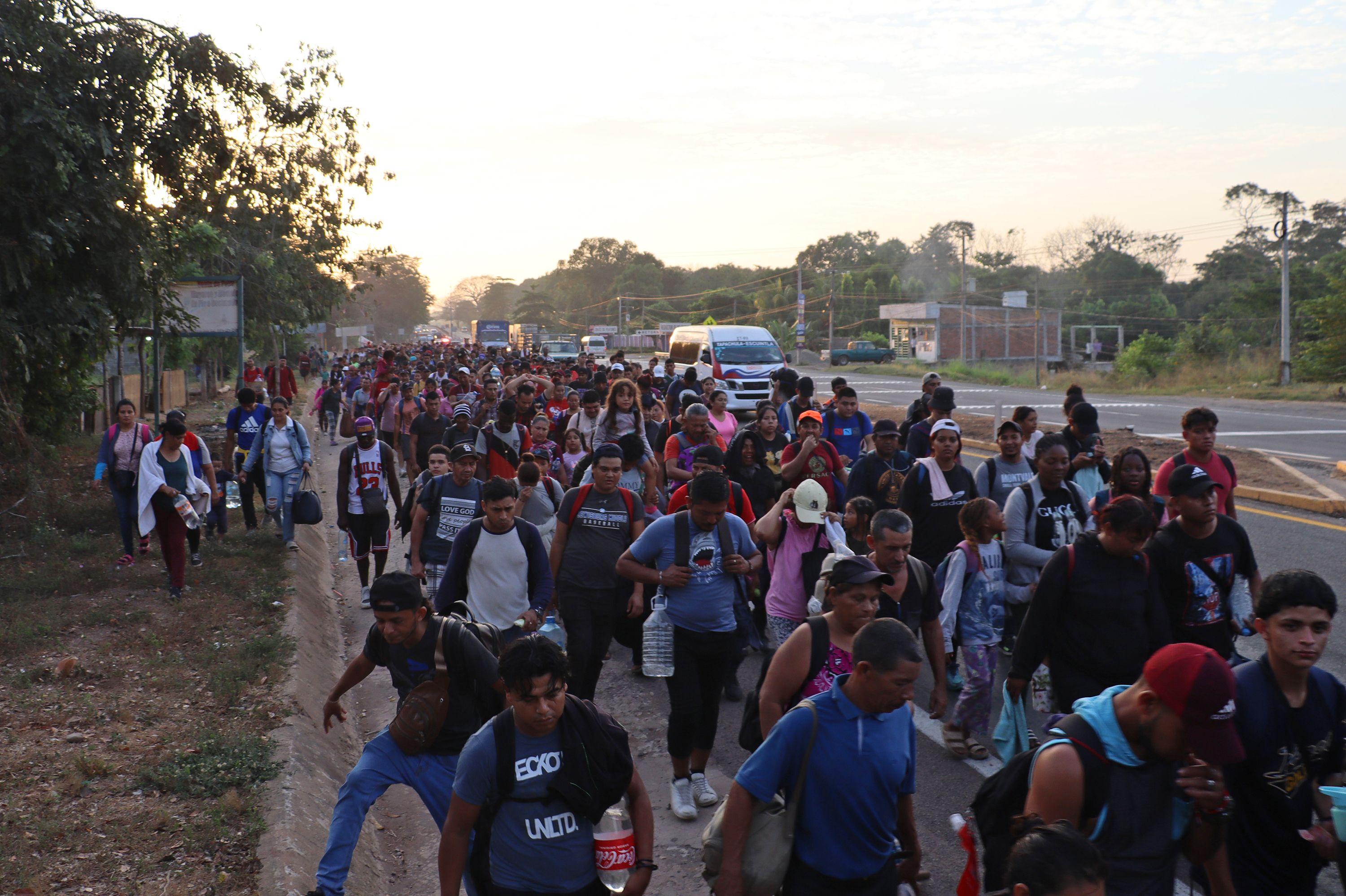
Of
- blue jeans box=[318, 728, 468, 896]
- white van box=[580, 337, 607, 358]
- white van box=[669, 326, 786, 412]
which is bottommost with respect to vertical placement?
blue jeans box=[318, 728, 468, 896]

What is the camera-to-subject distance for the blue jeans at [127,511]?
10242 millimetres

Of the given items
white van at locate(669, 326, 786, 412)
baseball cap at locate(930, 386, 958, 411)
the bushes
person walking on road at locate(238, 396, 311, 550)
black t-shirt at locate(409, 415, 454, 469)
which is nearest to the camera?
baseball cap at locate(930, 386, 958, 411)

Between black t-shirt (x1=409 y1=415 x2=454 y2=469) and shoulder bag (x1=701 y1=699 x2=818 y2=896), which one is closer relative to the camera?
shoulder bag (x1=701 y1=699 x2=818 y2=896)

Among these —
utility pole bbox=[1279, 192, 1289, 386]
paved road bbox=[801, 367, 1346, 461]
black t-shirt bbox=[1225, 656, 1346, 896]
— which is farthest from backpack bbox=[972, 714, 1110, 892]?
utility pole bbox=[1279, 192, 1289, 386]

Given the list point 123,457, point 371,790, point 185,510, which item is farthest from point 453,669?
point 123,457

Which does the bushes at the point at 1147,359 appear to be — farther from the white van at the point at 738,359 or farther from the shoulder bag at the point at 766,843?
the shoulder bag at the point at 766,843

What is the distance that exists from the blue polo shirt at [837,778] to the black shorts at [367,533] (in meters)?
7.12

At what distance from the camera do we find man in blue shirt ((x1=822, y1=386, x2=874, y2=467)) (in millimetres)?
9711

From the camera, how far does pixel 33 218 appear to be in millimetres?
11297

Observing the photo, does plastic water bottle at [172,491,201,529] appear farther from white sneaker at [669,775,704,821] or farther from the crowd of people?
white sneaker at [669,775,704,821]

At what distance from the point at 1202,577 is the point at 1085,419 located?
2.94 meters

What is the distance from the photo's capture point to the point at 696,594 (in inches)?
205

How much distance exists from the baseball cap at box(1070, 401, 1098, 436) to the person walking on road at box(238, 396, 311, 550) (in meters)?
7.90

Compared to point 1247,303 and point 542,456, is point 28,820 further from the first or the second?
point 1247,303
